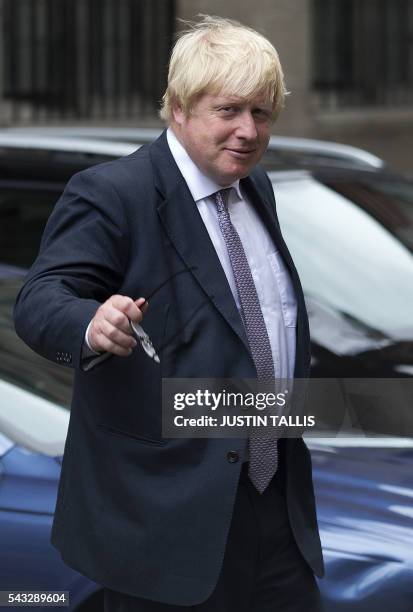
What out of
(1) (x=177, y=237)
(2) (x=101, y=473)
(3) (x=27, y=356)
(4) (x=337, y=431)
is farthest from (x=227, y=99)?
(3) (x=27, y=356)

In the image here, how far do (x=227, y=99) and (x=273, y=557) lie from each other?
0.86 metres

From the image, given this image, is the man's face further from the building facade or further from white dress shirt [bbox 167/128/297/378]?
the building facade

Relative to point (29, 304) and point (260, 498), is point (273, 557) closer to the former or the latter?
point (260, 498)

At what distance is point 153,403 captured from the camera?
263 cm

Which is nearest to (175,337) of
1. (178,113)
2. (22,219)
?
(178,113)

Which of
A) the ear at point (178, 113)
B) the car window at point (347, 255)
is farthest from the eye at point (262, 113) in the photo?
the car window at point (347, 255)

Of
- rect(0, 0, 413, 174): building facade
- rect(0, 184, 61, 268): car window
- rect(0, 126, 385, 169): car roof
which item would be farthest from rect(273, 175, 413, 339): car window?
rect(0, 0, 413, 174): building facade

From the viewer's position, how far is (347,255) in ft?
17.0

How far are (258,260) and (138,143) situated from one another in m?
3.47

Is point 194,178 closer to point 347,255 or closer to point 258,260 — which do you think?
point 258,260

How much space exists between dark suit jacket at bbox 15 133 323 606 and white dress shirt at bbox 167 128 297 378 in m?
0.08

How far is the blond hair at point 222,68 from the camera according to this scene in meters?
2.68

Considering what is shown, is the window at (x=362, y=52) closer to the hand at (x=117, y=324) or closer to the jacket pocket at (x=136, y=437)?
the jacket pocket at (x=136, y=437)

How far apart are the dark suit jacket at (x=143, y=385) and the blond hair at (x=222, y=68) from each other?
0.20 meters
